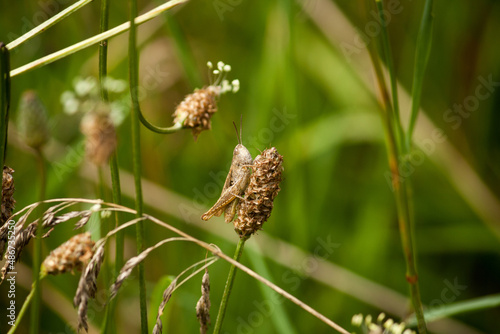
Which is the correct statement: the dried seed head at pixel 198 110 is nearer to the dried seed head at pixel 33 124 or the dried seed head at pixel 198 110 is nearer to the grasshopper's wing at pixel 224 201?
the grasshopper's wing at pixel 224 201

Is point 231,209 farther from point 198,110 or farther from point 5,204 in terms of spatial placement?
point 5,204

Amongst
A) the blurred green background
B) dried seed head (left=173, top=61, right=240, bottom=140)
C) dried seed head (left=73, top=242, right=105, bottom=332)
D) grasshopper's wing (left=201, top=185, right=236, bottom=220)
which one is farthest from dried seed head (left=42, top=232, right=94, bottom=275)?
the blurred green background

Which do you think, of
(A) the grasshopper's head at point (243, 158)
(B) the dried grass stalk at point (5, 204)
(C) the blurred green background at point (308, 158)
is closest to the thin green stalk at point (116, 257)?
(B) the dried grass stalk at point (5, 204)

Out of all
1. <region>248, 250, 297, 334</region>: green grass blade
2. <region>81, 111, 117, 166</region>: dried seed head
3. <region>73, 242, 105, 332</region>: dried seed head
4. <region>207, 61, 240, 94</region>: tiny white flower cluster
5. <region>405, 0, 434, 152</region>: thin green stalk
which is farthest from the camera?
<region>248, 250, 297, 334</region>: green grass blade

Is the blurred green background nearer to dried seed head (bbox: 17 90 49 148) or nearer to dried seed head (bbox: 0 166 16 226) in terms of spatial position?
dried seed head (bbox: 0 166 16 226)

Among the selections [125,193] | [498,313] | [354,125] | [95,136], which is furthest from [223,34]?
[95,136]
